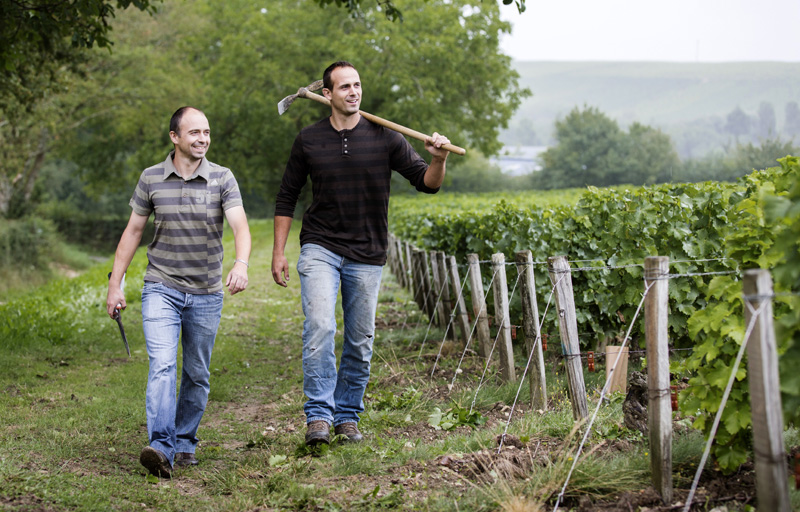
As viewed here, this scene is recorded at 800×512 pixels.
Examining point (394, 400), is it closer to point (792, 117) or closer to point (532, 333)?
point (532, 333)

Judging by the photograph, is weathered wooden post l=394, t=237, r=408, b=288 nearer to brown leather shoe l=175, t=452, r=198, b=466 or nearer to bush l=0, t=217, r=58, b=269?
brown leather shoe l=175, t=452, r=198, b=466

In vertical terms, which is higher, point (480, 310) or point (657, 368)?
point (657, 368)

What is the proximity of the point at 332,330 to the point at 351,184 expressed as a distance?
3.05 ft

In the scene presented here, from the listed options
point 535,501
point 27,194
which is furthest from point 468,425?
point 27,194

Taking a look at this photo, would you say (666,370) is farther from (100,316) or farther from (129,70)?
(129,70)

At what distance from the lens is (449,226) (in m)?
10.6

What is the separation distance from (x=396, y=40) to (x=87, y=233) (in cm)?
2392

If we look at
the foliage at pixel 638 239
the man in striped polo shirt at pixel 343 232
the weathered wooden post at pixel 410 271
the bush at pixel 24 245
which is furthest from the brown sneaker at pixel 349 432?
the bush at pixel 24 245

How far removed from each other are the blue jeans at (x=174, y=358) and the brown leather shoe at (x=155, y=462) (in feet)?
0.22

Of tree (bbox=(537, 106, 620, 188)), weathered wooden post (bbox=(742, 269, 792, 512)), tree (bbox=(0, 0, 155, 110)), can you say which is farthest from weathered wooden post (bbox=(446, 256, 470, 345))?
tree (bbox=(537, 106, 620, 188))

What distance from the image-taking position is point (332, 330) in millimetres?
4988

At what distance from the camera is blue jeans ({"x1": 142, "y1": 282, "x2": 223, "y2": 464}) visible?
14.8 feet

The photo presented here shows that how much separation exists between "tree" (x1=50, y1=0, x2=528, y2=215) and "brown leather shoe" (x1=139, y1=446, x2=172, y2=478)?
96.2 feet

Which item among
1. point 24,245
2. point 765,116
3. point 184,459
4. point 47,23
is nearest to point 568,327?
point 184,459
